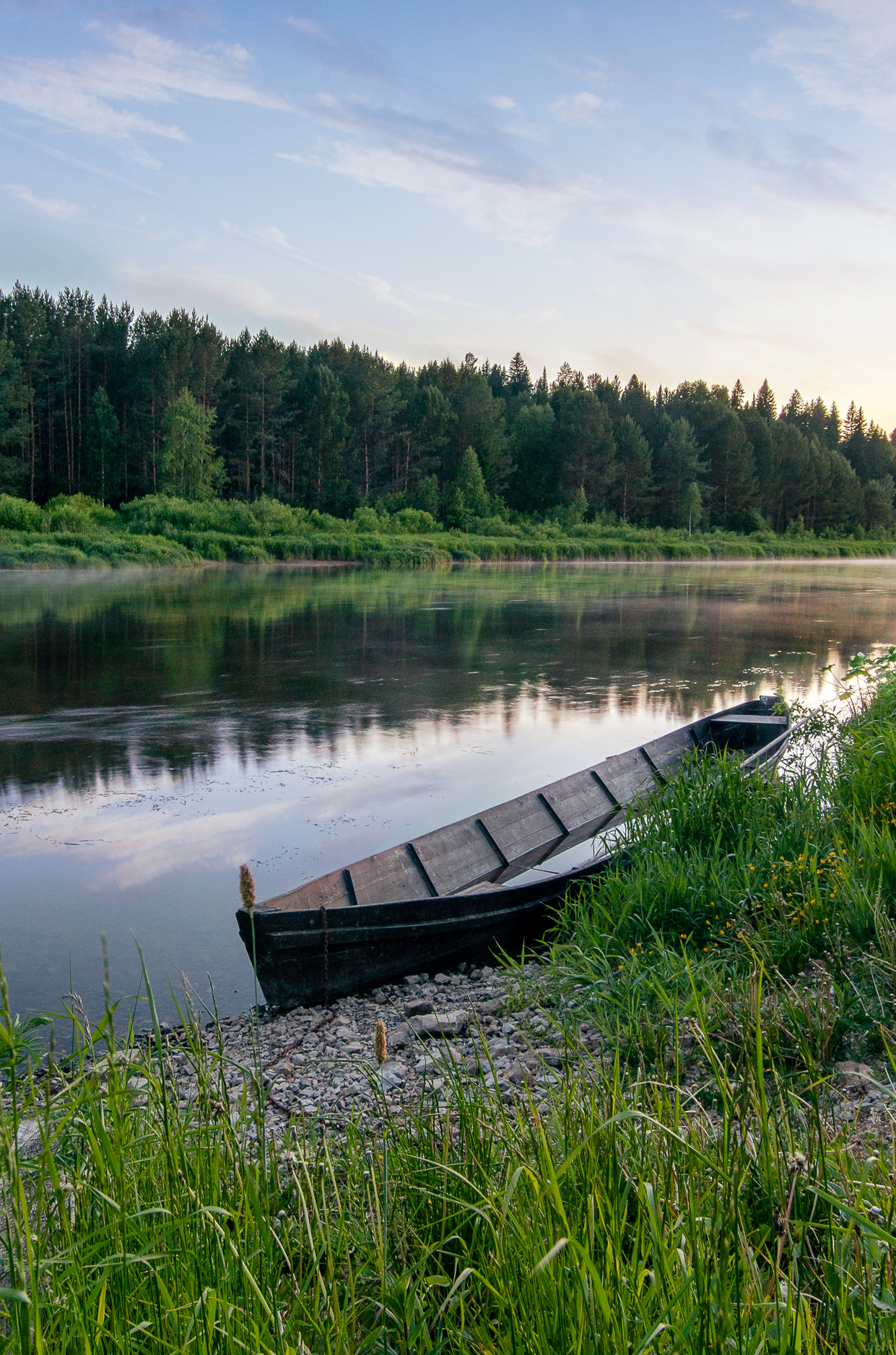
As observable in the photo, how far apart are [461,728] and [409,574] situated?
128ft

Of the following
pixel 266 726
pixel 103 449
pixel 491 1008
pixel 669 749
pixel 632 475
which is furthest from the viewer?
pixel 632 475

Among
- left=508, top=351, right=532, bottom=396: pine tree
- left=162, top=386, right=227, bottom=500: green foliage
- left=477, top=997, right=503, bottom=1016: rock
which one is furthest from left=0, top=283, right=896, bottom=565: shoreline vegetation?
left=477, top=997, right=503, bottom=1016: rock

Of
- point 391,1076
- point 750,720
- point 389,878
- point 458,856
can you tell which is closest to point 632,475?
point 750,720

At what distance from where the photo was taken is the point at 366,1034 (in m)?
5.03

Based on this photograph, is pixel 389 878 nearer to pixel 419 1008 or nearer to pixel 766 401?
pixel 419 1008

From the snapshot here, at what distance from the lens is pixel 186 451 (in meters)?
63.1

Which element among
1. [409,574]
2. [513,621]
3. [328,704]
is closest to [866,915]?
[328,704]

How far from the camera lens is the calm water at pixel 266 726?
6.96 m

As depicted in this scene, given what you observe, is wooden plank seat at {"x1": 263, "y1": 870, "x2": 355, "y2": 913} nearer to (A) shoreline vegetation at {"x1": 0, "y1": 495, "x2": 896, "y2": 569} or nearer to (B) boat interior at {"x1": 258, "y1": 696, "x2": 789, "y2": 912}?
(B) boat interior at {"x1": 258, "y1": 696, "x2": 789, "y2": 912}

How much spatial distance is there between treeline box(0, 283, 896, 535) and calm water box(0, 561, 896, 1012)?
42360 mm

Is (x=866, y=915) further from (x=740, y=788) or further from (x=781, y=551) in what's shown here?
(x=781, y=551)

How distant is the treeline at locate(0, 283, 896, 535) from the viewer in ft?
234

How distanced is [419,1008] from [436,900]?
2.10ft

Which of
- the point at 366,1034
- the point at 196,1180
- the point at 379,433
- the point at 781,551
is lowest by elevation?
the point at 366,1034
